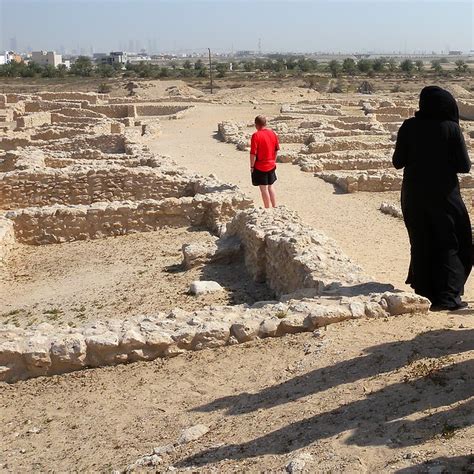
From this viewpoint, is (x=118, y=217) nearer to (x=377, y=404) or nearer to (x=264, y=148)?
(x=264, y=148)

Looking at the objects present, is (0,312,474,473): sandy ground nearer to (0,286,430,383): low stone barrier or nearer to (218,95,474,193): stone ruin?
(0,286,430,383): low stone barrier

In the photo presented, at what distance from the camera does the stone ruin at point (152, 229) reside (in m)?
5.70

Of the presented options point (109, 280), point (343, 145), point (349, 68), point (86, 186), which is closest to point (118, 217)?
point (86, 186)

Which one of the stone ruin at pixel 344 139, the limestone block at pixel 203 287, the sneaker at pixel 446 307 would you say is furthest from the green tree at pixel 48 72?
the sneaker at pixel 446 307

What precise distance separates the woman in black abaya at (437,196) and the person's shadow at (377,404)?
101cm

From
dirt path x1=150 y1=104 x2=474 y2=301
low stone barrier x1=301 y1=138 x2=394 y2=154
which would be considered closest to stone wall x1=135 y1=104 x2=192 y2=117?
dirt path x1=150 y1=104 x2=474 y2=301

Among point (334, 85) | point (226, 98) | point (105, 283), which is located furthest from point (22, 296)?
point (334, 85)

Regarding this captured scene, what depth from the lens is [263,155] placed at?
34.5 feet

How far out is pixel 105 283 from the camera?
916 centimetres

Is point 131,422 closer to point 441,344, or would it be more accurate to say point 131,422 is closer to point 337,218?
point 441,344

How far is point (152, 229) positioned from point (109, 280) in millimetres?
2508

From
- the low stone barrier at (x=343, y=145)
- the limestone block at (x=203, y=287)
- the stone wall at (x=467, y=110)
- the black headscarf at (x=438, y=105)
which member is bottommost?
the limestone block at (x=203, y=287)

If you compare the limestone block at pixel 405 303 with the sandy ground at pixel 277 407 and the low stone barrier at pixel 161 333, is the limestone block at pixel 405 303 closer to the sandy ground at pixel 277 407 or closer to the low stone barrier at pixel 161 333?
the low stone barrier at pixel 161 333

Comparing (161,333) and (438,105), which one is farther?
(438,105)
